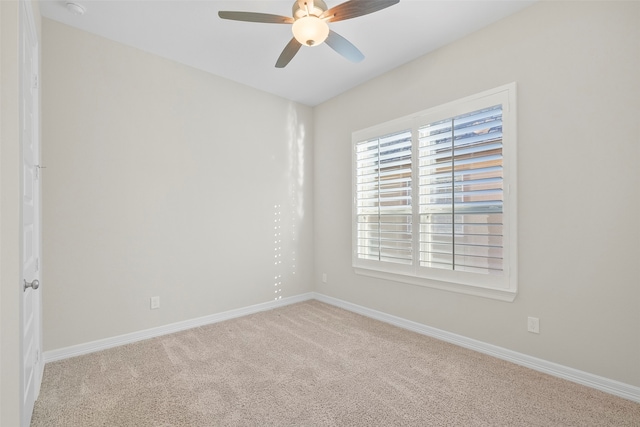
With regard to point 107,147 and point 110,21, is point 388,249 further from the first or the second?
point 110,21

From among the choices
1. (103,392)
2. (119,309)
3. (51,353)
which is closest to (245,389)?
(103,392)

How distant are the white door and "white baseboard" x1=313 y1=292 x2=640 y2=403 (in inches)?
117

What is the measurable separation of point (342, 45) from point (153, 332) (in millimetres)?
3160

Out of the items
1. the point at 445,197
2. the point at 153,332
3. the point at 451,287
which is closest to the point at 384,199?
the point at 445,197

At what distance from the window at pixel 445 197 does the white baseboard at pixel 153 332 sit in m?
1.31

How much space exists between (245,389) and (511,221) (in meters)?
2.40

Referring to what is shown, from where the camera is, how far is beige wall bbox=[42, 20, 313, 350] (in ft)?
8.59

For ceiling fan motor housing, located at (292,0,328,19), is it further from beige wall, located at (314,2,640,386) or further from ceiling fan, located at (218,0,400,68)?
beige wall, located at (314,2,640,386)

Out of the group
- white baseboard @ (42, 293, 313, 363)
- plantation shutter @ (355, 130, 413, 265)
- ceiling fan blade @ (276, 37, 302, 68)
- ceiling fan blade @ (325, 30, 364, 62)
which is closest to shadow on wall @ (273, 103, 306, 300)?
white baseboard @ (42, 293, 313, 363)

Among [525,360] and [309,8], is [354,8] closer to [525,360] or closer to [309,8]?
[309,8]

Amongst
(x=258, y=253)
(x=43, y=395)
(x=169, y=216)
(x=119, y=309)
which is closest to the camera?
(x=43, y=395)

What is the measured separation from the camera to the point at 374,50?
3029 millimetres

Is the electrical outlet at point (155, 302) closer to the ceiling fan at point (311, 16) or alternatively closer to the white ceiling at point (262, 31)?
the white ceiling at point (262, 31)

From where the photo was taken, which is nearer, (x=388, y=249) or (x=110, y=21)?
(x=110, y=21)
